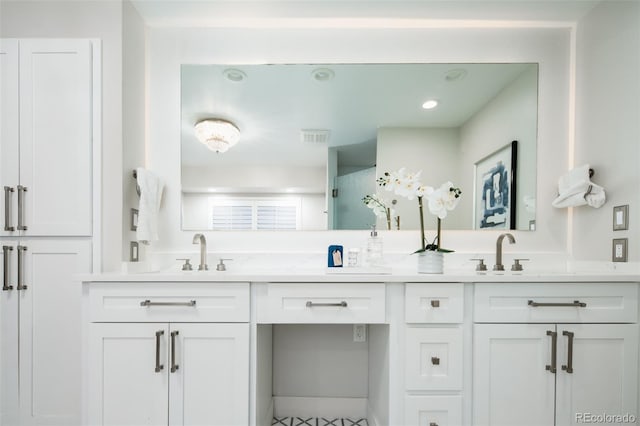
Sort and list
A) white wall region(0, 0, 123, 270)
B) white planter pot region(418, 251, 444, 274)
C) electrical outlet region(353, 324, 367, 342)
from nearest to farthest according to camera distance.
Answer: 1. white planter pot region(418, 251, 444, 274)
2. white wall region(0, 0, 123, 270)
3. electrical outlet region(353, 324, 367, 342)

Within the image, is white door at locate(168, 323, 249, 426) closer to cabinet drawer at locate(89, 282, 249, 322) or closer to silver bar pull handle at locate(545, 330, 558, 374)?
cabinet drawer at locate(89, 282, 249, 322)

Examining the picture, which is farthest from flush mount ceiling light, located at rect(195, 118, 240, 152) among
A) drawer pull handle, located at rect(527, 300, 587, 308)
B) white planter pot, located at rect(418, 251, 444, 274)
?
drawer pull handle, located at rect(527, 300, 587, 308)

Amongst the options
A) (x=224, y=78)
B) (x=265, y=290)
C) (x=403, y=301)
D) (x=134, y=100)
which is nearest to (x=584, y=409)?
(x=403, y=301)

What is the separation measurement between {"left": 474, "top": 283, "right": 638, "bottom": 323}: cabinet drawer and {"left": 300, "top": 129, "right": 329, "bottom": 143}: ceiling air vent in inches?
46.8

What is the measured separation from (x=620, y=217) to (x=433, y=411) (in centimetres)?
138

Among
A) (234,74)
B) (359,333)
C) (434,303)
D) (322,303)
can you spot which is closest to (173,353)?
(322,303)

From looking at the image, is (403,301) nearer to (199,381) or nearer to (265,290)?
(265,290)

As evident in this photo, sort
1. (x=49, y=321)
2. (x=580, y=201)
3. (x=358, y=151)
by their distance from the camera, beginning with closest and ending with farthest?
(x=49, y=321), (x=580, y=201), (x=358, y=151)

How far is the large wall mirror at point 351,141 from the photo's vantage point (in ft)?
5.90

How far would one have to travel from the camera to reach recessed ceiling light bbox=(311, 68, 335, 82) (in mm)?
1803

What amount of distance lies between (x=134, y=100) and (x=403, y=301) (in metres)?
1.85

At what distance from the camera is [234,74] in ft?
5.95

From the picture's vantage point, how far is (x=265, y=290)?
129 cm

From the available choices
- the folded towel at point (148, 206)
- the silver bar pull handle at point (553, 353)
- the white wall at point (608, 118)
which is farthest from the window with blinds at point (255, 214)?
the white wall at point (608, 118)
